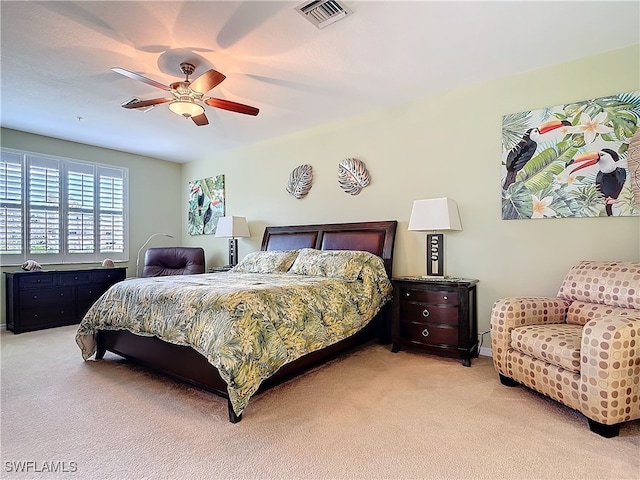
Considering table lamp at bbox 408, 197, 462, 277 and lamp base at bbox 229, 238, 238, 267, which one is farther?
lamp base at bbox 229, 238, 238, 267

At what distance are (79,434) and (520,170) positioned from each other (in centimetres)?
384

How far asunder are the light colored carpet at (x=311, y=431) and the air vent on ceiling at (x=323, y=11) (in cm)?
260

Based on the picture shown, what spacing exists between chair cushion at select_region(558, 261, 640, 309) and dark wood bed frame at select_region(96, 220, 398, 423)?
5.49 feet

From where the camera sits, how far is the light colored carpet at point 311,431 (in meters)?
1.70

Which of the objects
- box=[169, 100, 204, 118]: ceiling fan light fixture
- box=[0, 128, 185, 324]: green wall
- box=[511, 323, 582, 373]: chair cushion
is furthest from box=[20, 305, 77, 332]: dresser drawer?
box=[511, 323, 582, 373]: chair cushion

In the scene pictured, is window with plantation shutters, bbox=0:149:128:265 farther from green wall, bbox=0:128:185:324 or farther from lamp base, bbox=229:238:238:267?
lamp base, bbox=229:238:238:267

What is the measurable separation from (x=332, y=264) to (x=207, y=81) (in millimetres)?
1952

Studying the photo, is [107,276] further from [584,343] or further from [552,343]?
[584,343]

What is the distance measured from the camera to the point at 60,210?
512 centimetres

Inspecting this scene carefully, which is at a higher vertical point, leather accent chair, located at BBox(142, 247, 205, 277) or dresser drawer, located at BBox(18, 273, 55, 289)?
leather accent chair, located at BBox(142, 247, 205, 277)

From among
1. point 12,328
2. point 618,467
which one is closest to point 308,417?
point 618,467

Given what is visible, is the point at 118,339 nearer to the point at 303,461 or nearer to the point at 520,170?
the point at 303,461

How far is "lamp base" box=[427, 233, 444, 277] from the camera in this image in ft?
12.0

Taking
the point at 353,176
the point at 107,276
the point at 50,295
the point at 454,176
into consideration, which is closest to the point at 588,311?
the point at 454,176
